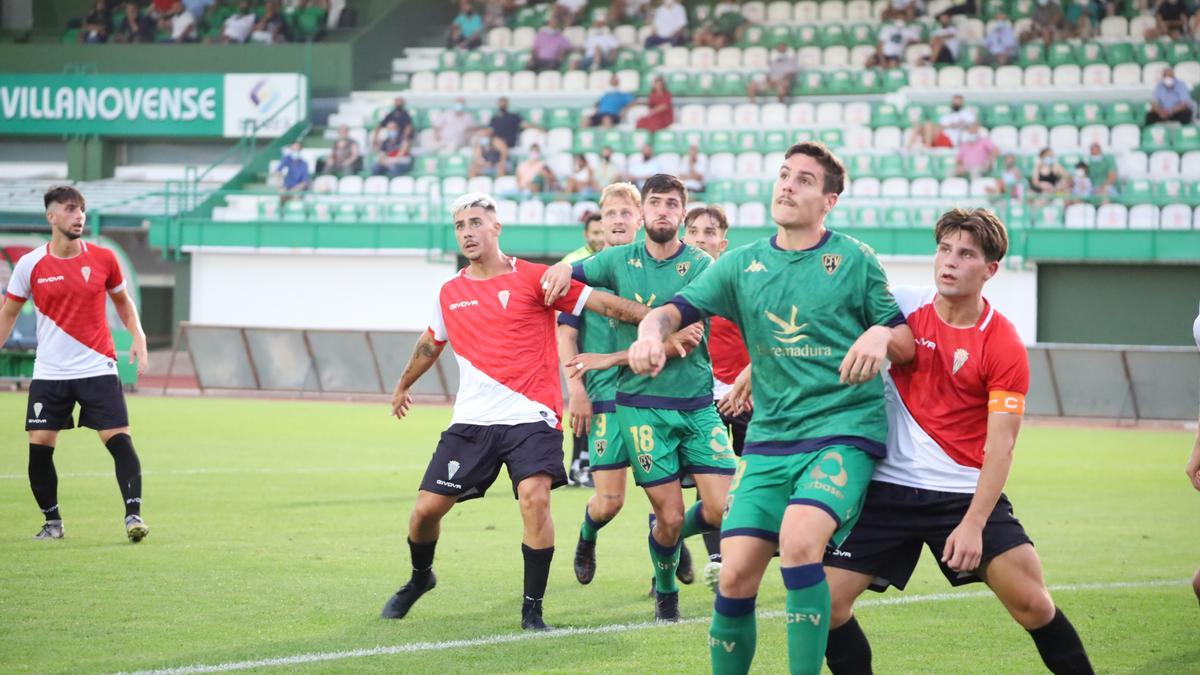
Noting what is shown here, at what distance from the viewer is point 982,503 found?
17.4ft

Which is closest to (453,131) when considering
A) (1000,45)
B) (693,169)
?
(693,169)

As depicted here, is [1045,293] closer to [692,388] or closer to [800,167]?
[692,388]

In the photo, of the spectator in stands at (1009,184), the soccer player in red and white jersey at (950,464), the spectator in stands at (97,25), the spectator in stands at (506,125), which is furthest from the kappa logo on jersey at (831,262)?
the spectator in stands at (97,25)

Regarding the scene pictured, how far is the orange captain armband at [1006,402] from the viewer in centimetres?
537

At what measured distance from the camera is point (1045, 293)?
26.8 metres

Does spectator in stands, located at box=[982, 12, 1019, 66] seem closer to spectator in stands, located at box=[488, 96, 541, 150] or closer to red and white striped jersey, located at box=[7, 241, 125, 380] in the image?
spectator in stands, located at box=[488, 96, 541, 150]

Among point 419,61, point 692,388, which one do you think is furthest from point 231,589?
point 419,61

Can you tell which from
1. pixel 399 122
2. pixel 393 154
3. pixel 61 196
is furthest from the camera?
pixel 399 122

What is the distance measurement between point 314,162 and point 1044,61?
15.3 m

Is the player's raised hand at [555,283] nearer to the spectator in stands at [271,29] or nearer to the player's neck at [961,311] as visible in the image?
the player's neck at [961,311]

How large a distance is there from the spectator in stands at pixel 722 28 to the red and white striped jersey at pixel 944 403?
91.2 feet

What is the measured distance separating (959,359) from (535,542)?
8.70 feet

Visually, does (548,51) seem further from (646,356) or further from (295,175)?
(646,356)

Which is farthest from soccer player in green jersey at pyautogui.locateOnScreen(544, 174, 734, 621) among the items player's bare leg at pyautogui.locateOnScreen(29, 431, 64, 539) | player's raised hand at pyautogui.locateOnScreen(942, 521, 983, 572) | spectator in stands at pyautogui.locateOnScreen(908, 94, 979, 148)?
spectator in stands at pyautogui.locateOnScreen(908, 94, 979, 148)
